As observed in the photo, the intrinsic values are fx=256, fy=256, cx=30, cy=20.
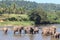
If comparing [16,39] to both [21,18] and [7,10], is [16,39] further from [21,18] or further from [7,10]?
[7,10]

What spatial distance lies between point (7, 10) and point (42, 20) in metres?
23.8

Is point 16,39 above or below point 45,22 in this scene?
above

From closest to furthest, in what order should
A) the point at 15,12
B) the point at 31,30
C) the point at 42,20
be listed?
the point at 31,30 < the point at 42,20 < the point at 15,12

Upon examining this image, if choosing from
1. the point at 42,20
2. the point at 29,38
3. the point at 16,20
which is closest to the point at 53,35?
the point at 29,38

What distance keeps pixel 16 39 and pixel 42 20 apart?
52.2 metres

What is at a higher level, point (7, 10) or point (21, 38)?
point (21, 38)

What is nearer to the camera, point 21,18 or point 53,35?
point 53,35

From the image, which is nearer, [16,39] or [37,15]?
[16,39]

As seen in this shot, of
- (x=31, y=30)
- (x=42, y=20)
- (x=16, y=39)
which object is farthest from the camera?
(x=42, y=20)

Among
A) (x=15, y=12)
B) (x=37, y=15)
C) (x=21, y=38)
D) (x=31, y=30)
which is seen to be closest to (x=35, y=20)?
(x=37, y=15)

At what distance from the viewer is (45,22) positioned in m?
94.2

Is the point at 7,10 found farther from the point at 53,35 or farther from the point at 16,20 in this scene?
the point at 53,35

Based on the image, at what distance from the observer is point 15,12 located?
355 ft

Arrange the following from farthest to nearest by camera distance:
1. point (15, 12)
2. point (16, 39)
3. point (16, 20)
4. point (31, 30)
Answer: point (15, 12) → point (16, 20) → point (31, 30) → point (16, 39)
